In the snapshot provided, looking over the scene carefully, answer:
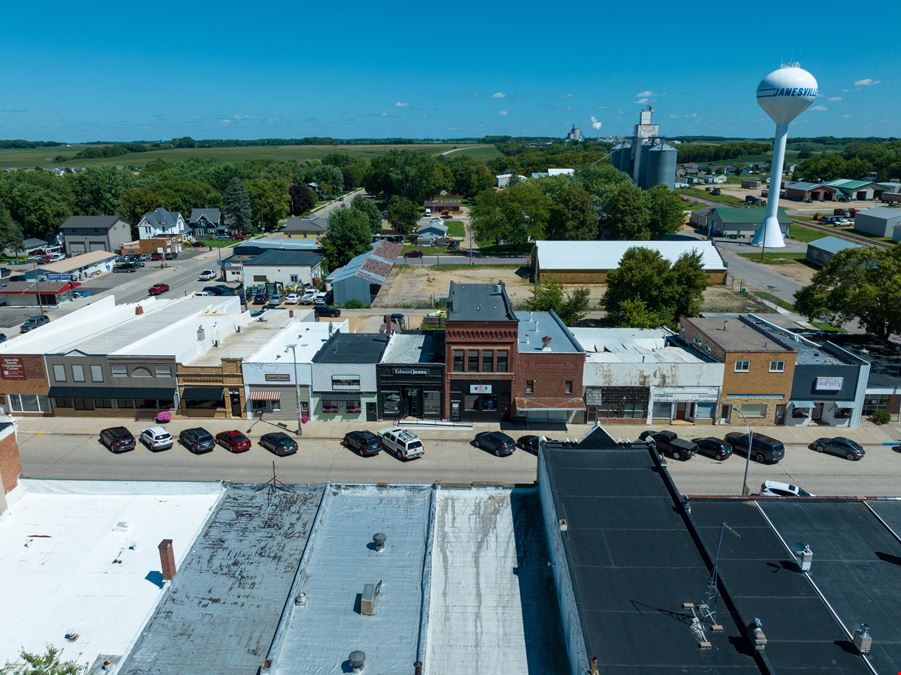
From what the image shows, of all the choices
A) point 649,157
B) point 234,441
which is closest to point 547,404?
point 234,441

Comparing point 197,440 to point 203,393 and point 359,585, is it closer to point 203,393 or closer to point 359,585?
point 203,393

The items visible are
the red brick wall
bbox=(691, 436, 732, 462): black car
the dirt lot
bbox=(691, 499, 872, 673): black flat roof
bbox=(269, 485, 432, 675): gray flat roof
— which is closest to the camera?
bbox=(691, 499, 872, 673): black flat roof

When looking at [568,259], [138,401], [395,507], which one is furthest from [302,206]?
[395,507]

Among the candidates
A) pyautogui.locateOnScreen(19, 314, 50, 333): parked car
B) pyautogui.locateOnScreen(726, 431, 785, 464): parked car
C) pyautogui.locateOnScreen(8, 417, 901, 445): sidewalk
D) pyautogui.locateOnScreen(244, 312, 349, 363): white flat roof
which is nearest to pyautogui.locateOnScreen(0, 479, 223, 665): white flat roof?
pyautogui.locateOnScreen(8, 417, 901, 445): sidewalk

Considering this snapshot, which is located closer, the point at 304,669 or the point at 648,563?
the point at 304,669

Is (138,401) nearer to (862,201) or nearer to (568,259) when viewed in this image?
(568,259)

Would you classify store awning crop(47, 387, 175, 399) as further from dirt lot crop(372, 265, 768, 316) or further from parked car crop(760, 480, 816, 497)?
parked car crop(760, 480, 816, 497)

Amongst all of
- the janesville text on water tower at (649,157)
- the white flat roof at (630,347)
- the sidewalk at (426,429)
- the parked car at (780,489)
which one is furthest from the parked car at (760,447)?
the janesville text on water tower at (649,157)

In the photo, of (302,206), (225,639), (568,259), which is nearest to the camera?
(225,639)
